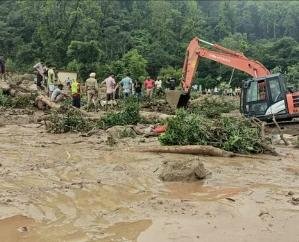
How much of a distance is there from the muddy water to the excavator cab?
5.81 meters

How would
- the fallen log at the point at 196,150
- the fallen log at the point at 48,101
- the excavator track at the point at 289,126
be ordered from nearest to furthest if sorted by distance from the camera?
the fallen log at the point at 196,150
the excavator track at the point at 289,126
the fallen log at the point at 48,101

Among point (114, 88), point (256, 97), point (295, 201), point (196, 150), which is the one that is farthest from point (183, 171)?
point (114, 88)

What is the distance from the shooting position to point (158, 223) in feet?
18.5

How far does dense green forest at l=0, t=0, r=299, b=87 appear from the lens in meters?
51.9

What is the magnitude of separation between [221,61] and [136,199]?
42.7ft

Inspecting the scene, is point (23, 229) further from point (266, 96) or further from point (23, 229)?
point (266, 96)

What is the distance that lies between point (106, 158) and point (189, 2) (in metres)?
93.5

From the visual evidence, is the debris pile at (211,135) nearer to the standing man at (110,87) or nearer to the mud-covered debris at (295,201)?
the mud-covered debris at (295,201)

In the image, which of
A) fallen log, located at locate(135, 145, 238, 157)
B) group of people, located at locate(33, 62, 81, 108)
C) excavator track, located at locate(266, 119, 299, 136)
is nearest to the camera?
fallen log, located at locate(135, 145, 238, 157)

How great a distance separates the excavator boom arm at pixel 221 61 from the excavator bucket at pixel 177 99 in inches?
10.1

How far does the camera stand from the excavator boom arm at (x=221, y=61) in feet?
59.4

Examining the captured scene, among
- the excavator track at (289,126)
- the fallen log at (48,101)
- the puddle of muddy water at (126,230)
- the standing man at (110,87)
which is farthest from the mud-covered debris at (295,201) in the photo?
the standing man at (110,87)

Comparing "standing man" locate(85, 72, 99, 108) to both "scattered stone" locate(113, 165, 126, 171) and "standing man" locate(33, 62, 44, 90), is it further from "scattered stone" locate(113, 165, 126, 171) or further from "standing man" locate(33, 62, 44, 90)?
"scattered stone" locate(113, 165, 126, 171)

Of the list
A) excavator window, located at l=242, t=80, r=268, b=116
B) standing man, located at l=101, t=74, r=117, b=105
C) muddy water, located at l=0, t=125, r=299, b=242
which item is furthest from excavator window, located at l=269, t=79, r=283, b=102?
standing man, located at l=101, t=74, r=117, b=105
